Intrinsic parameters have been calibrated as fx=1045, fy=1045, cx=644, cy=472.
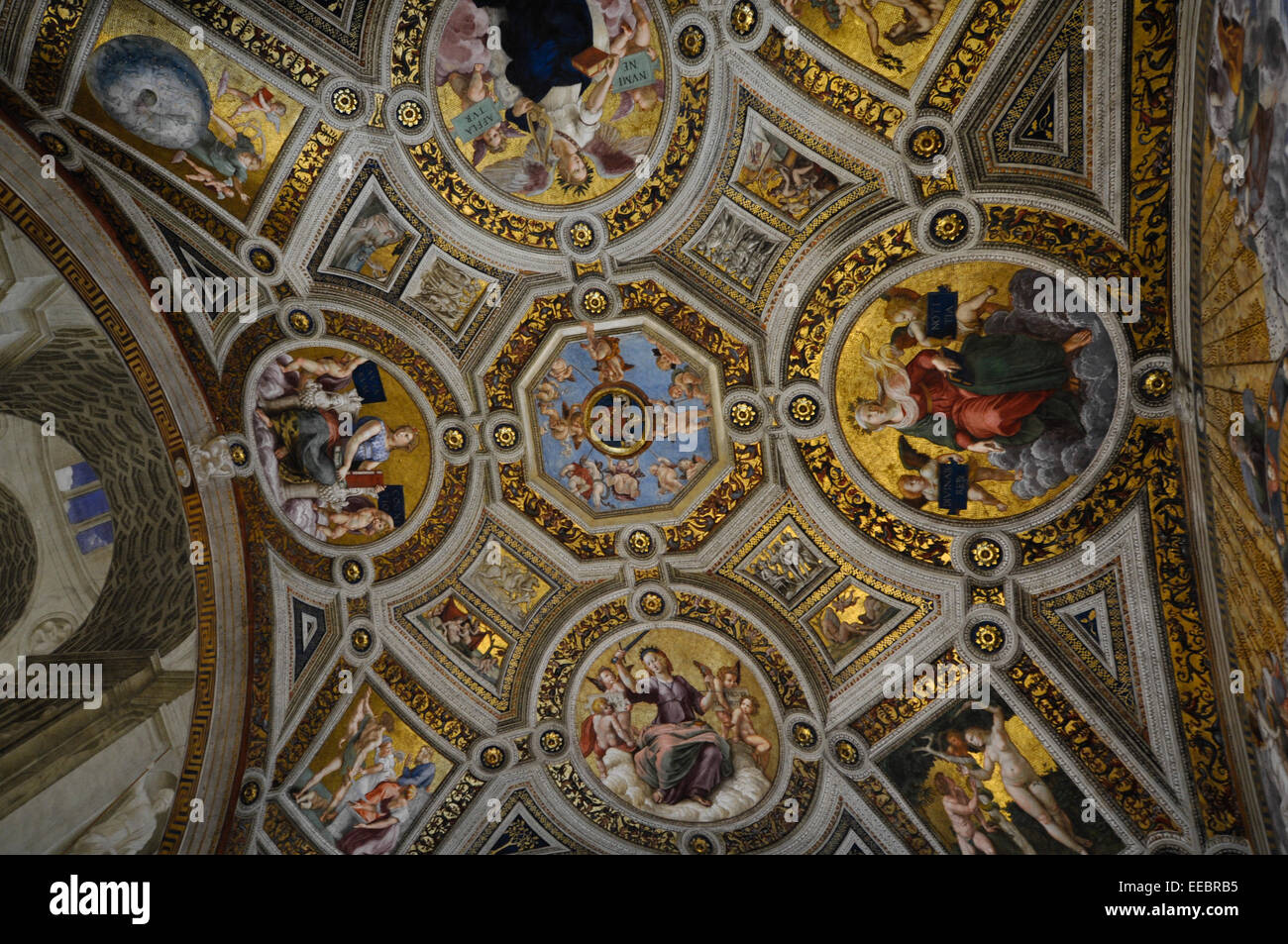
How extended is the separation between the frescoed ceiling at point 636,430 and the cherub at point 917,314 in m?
0.06

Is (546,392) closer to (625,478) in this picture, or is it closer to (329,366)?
(625,478)

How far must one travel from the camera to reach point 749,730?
14078 millimetres

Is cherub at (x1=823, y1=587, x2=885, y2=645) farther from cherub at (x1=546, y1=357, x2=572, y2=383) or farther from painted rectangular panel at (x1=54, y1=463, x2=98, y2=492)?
painted rectangular panel at (x1=54, y1=463, x2=98, y2=492)

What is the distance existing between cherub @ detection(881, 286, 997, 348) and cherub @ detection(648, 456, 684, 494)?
10.9 feet

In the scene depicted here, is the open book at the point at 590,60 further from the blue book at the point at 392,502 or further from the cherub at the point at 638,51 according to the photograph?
the blue book at the point at 392,502

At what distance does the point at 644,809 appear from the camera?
1439 cm

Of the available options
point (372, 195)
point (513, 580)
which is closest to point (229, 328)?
point (372, 195)

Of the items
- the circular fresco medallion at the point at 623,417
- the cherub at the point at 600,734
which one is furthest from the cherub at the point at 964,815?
the circular fresco medallion at the point at 623,417

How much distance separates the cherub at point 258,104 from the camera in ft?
37.0

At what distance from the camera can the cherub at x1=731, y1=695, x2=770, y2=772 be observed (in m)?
14.0

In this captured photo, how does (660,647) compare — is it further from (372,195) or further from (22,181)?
(22,181)

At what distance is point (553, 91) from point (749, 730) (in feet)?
27.7

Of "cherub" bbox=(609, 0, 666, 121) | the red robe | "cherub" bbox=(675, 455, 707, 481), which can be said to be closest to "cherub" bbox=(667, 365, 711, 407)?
"cherub" bbox=(675, 455, 707, 481)

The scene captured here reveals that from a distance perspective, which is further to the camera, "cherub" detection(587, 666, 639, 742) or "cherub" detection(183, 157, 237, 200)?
"cherub" detection(587, 666, 639, 742)
